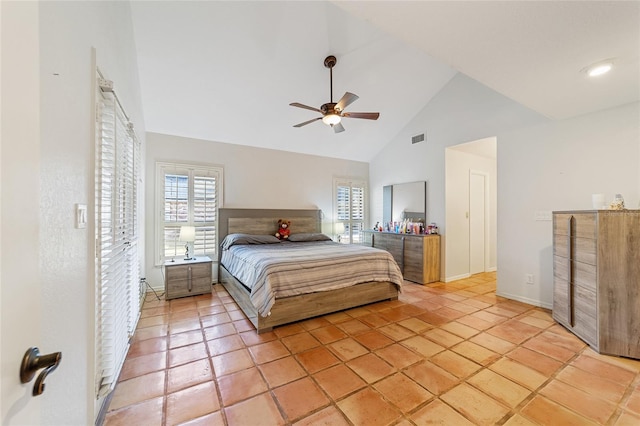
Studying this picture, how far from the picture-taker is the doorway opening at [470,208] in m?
4.63

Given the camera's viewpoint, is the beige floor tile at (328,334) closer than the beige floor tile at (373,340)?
No

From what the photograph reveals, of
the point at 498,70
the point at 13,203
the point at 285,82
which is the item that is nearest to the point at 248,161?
the point at 285,82

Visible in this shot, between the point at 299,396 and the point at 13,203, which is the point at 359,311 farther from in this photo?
the point at 13,203

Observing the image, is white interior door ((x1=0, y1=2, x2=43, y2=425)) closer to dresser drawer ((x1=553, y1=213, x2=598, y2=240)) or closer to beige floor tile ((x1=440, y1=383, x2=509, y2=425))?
beige floor tile ((x1=440, y1=383, x2=509, y2=425))

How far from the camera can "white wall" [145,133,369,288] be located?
4.18 m

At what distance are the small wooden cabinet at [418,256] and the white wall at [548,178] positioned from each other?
981 mm

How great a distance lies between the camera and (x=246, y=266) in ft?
10.6

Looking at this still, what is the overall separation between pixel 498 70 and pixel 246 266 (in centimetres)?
324

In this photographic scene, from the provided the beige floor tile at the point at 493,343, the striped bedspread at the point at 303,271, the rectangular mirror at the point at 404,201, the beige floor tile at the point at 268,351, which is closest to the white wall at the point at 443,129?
the rectangular mirror at the point at 404,201

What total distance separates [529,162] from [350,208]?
3.43 metres

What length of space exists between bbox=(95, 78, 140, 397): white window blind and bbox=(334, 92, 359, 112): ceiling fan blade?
2.06 m

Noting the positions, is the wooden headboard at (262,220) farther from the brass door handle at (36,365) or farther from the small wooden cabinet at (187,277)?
the brass door handle at (36,365)

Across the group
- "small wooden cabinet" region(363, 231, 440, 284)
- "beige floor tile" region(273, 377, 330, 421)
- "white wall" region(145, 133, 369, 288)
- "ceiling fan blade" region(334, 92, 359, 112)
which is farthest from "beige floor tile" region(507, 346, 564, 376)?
"white wall" region(145, 133, 369, 288)

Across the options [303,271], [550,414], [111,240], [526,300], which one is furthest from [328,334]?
[526,300]
